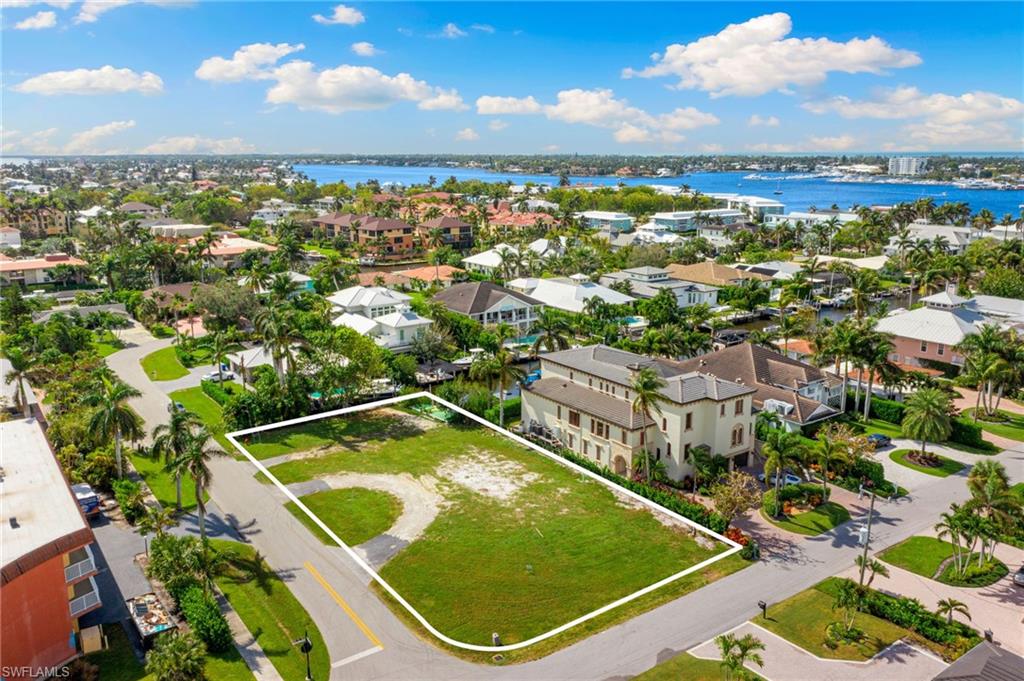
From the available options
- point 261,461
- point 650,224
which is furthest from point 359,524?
point 650,224

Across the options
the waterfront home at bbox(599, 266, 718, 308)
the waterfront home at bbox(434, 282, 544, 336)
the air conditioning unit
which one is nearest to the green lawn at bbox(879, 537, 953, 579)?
the air conditioning unit

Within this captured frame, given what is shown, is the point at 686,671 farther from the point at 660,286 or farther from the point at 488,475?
the point at 660,286

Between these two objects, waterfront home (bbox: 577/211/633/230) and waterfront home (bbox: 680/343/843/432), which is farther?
waterfront home (bbox: 577/211/633/230)

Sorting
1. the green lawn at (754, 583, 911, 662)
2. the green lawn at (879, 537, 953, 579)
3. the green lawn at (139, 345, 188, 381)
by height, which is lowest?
the green lawn at (879, 537, 953, 579)

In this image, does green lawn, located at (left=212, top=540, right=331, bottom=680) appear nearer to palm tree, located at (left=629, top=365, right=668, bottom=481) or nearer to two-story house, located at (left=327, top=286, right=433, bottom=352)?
palm tree, located at (left=629, top=365, right=668, bottom=481)

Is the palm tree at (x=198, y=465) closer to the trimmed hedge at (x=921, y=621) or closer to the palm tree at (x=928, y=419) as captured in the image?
the trimmed hedge at (x=921, y=621)
